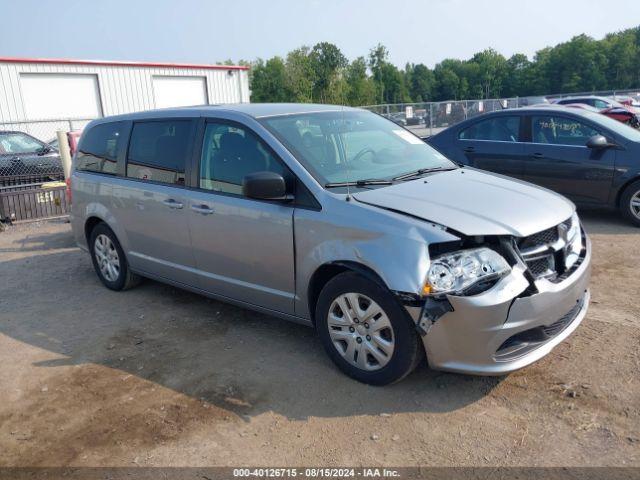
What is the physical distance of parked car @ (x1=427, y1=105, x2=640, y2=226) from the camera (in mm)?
7320

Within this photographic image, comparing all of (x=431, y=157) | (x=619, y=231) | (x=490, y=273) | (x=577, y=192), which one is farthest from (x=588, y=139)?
(x=490, y=273)

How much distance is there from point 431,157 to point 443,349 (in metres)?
2.00

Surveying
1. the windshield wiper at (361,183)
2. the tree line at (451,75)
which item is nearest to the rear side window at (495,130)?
the windshield wiper at (361,183)

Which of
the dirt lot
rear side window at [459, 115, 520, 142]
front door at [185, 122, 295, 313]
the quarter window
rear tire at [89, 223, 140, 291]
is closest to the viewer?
the dirt lot

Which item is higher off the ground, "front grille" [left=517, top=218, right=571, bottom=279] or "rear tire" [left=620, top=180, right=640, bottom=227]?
"front grille" [left=517, top=218, right=571, bottom=279]

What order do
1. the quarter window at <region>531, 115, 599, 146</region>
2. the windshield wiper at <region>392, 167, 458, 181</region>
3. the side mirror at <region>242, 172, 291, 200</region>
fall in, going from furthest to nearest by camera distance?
the quarter window at <region>531, 115, 599, 146</region>
the windshield wiper at <region>392, 167, 458, 181</region>
the side mirror at <region>242, 172, 291, 200</region>

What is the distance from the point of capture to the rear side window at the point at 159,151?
15.8 feet

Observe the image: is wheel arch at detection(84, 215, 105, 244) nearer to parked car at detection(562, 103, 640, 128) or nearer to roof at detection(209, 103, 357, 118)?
roof at detection(209, 103, 357, 118)

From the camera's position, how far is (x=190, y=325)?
195 inches

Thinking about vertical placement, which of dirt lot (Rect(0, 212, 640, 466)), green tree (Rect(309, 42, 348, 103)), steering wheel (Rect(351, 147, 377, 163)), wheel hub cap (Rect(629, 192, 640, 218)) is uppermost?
green tree (Rect(309, 42, 348, 103))

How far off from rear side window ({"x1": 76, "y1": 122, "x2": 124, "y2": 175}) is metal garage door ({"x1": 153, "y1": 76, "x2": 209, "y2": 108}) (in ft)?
71.3

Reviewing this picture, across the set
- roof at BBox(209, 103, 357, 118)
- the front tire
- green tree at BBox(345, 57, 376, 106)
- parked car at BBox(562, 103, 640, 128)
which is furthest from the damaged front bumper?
green tree at BBox(345, 57, 376, 106)

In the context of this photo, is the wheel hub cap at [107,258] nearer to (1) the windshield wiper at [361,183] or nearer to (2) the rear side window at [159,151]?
(2) the rear side window at [159,151]

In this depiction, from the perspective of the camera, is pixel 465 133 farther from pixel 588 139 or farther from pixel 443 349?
pixel 443 349
